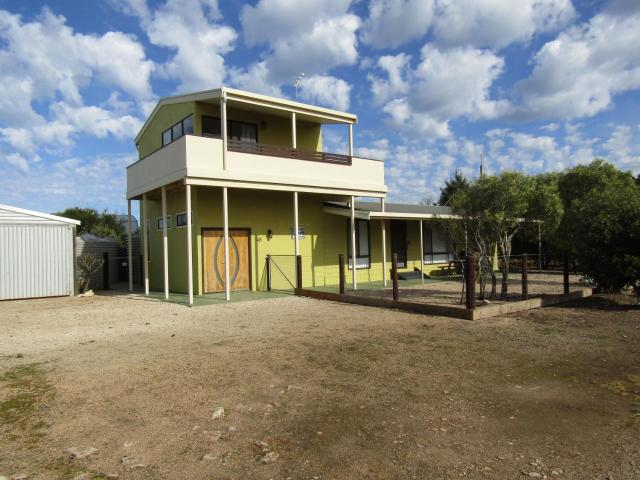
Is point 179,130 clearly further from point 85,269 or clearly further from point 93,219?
point 93,219

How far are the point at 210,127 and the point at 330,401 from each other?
12664mm

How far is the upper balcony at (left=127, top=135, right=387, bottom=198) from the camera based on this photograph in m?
13.2

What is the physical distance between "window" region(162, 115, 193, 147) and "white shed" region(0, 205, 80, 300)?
187 inches

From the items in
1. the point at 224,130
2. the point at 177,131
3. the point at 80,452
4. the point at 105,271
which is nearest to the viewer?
the point at 80,452

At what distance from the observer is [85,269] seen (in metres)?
18.0

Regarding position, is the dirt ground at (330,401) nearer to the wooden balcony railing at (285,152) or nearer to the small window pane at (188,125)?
the wooden balcony railing at (285,152)

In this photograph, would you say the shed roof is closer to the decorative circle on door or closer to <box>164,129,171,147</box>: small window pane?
<box>164,129,171,147</box>: small window pane

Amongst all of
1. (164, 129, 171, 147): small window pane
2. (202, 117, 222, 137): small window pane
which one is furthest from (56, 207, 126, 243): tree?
(202, 117, 222, 137): small window pane

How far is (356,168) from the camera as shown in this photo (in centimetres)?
1717

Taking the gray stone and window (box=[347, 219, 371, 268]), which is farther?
window (box=[347, 219, 371, 268])

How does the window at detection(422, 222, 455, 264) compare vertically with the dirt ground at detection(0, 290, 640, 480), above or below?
above

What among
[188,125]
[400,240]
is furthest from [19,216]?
[400,240]

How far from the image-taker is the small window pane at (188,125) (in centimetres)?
1546

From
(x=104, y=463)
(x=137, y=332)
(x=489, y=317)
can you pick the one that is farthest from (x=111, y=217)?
(x=104, y=463)
